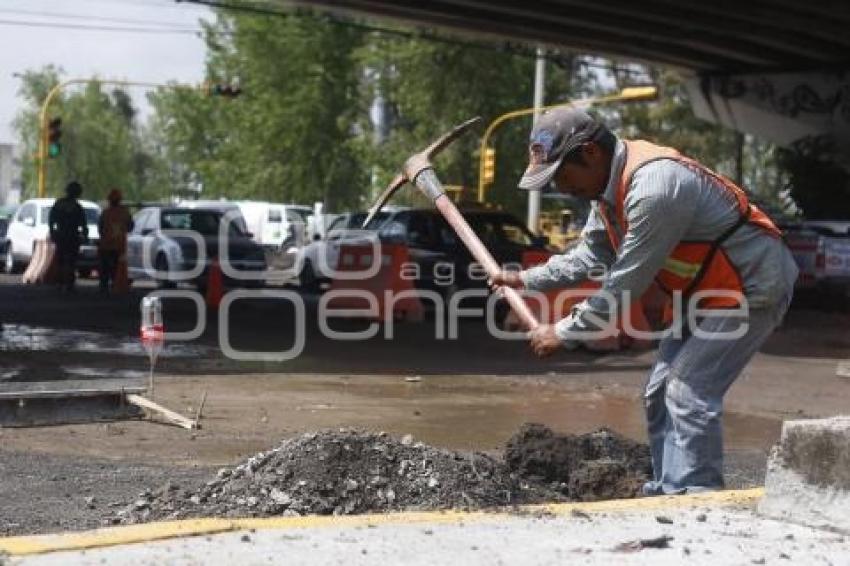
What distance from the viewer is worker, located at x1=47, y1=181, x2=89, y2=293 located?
22.8 metres

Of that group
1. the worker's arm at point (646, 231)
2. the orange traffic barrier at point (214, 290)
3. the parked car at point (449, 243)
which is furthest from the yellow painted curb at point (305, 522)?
the orange traffic barrier at point (214, 290)

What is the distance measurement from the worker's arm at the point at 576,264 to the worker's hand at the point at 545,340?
1.31 feet

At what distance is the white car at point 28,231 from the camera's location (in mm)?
29609

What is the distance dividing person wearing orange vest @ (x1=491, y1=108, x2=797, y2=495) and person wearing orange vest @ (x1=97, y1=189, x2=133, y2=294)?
18.2 meters

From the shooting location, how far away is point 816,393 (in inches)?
509

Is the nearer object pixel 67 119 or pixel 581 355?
Answer: pixel 581 355

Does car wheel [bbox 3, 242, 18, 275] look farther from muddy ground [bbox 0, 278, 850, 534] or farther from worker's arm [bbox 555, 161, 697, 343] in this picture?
worker's arm [bbox 555, 161, 697, 343]

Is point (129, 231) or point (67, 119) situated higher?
point (67, 119)

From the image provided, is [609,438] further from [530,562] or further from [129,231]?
[129,231]

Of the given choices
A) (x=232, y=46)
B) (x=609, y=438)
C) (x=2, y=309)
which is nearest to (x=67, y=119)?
(x=232, y=46)

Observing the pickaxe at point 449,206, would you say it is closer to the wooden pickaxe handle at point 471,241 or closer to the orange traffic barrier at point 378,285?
the wooden pickaxe handle at point 471,241

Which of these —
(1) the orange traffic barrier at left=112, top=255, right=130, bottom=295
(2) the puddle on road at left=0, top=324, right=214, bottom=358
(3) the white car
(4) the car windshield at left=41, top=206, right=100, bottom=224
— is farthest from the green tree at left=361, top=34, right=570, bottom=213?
(2) the puddle on road at left=0, top=324, right=214, bottom=358

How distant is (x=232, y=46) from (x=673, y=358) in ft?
170

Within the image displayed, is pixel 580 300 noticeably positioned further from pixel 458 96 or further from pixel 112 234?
pixel 458 96
